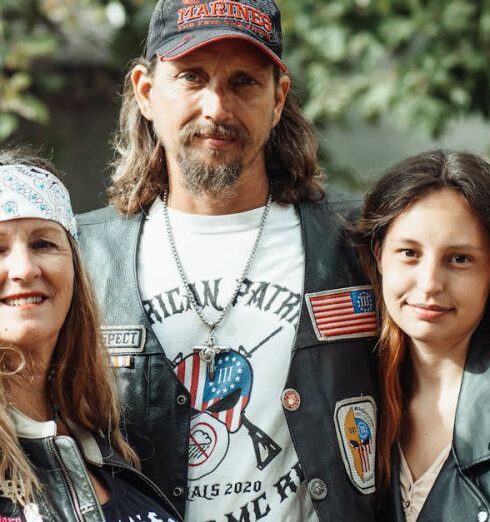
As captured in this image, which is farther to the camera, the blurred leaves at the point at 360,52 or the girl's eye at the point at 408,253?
the blurred leaves at the point at 360,52

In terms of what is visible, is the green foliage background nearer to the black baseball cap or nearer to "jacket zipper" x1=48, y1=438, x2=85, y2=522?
the black baseball cap

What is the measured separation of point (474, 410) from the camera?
314 cm

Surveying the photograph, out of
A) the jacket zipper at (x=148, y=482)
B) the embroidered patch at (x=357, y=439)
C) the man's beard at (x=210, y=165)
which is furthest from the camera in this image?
the man's beard at (x=210, y=165)

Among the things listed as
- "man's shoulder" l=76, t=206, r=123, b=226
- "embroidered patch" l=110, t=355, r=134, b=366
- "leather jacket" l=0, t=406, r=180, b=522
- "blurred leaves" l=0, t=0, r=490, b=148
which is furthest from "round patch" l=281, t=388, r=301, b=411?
"blurred leaves" l=0, t=0, r=490, b=148

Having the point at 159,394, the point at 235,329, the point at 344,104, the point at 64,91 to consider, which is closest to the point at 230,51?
the point at 235,329

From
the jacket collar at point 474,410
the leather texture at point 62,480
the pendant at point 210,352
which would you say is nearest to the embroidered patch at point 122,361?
the pendant at point 210,352

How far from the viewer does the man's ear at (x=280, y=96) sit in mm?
3619

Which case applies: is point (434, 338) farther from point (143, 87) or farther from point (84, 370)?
point (143, 87)

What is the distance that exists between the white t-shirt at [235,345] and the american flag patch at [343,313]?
7 cm

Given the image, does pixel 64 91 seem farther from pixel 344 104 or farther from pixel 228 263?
pixel 228 263

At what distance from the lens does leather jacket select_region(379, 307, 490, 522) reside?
3051 millimetres

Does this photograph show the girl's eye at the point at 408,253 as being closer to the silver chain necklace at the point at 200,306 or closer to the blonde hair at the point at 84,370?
the silver chain necklace at the point at 200,306

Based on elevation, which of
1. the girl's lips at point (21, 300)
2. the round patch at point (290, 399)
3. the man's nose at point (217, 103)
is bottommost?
the round patch at point (290, 399)

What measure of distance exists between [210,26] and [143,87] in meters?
0.39
